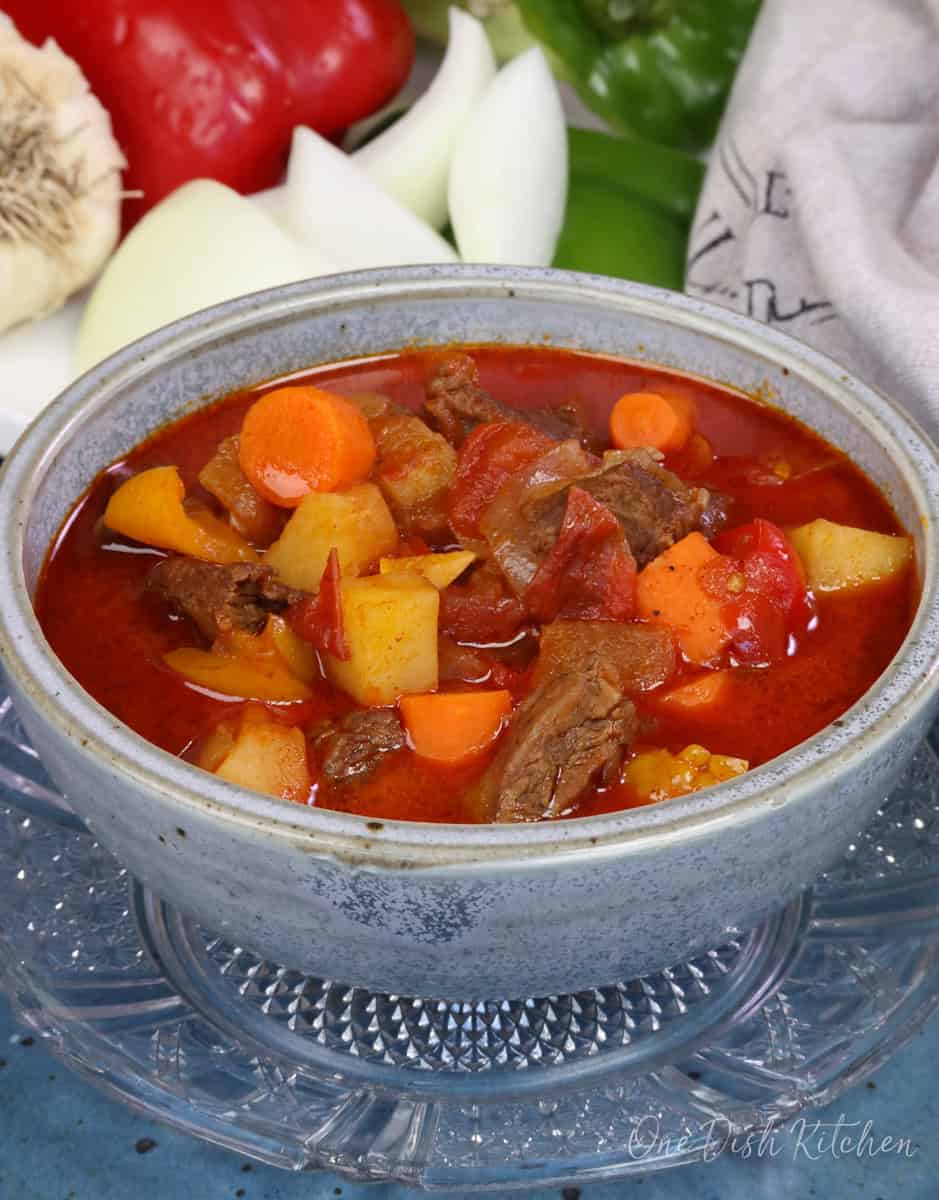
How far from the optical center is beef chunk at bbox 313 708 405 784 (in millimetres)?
2061

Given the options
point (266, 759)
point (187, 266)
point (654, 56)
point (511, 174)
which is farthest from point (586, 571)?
point (654, 56)

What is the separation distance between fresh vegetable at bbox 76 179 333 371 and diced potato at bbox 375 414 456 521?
99cm

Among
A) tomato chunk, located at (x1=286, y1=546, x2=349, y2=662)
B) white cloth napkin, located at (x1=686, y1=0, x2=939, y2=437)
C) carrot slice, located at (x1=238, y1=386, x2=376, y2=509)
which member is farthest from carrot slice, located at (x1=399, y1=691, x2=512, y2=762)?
white cloth napkin, located at (x1=686, y1=0, x2=939, y2=437)

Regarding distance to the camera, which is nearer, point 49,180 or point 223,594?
point 223,594

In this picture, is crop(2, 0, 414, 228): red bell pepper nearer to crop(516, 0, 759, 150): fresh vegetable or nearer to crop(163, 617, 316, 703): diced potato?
crop(516, 0, 759, 150): fresh vegetable

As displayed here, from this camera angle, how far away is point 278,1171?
7.15 ft

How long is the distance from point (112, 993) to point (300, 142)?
2.43 meters

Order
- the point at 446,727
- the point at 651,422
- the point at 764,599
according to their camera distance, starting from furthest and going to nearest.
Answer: the point at 651,422, the point at 764,599, the point at 446,727

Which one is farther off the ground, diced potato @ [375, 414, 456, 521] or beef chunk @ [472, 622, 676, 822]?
diced potato @ [375, 414, 456, 521]

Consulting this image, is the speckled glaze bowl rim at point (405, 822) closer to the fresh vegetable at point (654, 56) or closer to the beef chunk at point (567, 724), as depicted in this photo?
the beef chunk at point (567, 724)

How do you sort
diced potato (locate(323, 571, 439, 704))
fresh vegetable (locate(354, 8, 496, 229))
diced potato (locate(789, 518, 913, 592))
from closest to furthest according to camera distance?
diced potato (locate(323, 571, 439, 704))
diced potato (locate(789, 518, 913, 592))
fresh vegetable (locate(354, 8, 496, 229))

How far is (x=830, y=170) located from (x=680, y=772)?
6.38 feet

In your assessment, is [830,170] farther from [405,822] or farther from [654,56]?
[405,822]

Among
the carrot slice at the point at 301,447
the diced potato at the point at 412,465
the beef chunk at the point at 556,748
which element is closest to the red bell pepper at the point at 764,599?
the beef chunk at the point at 556,748
